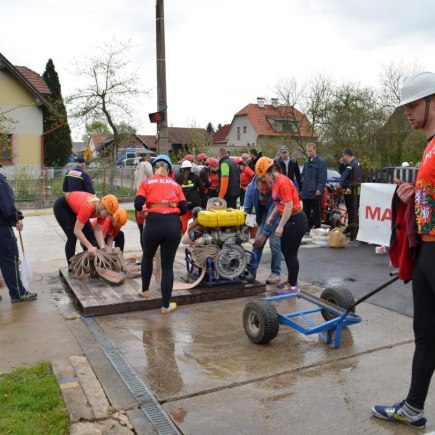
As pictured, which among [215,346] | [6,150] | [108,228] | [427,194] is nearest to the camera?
[427,194]

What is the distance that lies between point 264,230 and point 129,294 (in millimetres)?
1922

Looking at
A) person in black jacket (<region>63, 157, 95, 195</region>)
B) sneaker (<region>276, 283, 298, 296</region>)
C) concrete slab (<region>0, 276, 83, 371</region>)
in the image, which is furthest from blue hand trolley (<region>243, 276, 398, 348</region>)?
person in black jacket (<region>63, 157, 95, 195</region>)

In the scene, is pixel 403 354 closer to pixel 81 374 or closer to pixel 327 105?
pixel 81 374

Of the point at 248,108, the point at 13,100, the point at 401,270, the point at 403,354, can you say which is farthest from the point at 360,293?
the point at 248,108

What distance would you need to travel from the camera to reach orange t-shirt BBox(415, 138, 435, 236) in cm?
284

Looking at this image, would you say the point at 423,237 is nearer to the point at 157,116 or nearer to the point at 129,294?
the point at 129,294

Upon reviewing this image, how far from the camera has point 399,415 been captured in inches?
126

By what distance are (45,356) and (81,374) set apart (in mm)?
612

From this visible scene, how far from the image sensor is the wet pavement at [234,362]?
3.41 m

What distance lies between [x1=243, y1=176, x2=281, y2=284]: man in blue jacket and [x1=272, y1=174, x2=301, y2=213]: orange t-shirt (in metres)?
0.26

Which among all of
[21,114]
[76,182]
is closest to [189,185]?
[76,182]

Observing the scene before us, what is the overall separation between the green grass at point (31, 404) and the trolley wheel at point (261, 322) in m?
1.80

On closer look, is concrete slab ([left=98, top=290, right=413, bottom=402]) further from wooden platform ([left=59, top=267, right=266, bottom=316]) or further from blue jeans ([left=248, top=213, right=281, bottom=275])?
blue jeans ([left=248, top=213, right=281, bottom=275])

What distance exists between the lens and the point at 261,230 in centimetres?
725
